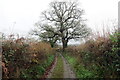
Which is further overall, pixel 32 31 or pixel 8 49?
pixel 32 31

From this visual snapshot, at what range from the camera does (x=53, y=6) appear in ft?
125

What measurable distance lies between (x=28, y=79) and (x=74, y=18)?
105 feet

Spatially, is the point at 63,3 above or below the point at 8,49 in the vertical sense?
above

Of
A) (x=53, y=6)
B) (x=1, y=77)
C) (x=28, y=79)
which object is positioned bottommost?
(x=28, y=79)

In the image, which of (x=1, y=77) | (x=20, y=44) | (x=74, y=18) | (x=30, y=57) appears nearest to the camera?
(x=1, y=77)

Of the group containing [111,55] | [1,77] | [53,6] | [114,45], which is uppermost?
[53,6]

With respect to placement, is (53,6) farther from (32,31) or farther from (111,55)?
(111,55)

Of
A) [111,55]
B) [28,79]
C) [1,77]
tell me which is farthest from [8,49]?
[111,55]

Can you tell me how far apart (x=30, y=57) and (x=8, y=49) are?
6.91 feet

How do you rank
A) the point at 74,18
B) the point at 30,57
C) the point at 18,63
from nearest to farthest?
the point at 18,63 → the point at 30,57 → the point at 74,18

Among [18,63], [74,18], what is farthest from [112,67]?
[74,18]

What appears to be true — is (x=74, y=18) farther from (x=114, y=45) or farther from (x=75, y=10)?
(x=114, y=45)

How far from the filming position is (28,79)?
7.10 metres

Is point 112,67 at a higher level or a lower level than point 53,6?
lower
